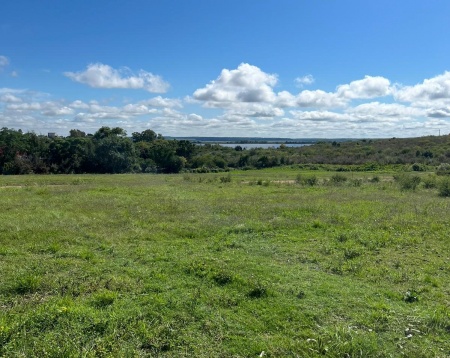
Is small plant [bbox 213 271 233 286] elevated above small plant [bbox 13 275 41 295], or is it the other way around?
small plant [bbox 13 275 41 295]

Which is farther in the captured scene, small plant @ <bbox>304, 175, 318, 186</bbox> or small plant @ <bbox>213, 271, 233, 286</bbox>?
small plant @ <bbox>304, 175, 318, 186</bbox>

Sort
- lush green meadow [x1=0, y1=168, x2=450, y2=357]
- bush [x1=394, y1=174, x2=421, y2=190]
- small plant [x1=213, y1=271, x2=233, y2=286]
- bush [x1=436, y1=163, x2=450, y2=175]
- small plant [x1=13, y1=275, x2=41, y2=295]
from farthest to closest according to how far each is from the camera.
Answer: bush [x1=436, y1=163, x2=450, y2=175], bush [x1=394, y1=174, x2=421, y2=190], small plant [x1=213, y1=271, x2=233, y2=286], small plant [x1=13, y1=275, x2=41, y2=295], lush green meadow [x1=0, y1=168, x2=450, y2=357]

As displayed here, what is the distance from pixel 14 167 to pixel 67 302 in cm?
4070

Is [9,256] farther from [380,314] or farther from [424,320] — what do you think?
[424,320]

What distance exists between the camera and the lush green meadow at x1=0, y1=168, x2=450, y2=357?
4.47 m

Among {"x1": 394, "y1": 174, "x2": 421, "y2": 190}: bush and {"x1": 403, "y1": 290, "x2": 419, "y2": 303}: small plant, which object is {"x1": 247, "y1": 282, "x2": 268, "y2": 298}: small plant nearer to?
{"x1": 403, "y1": 290, "x2": 419, "y2": 303}: small plant

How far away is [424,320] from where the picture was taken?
5066 millimetres

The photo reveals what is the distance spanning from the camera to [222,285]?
6293mm

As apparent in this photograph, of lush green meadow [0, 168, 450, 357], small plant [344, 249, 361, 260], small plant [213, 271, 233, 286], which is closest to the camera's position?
lush green meadow [0, 168, 450, 357]

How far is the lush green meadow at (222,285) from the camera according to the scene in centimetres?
447

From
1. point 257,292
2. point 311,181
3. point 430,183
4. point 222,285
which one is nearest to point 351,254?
point 257,292

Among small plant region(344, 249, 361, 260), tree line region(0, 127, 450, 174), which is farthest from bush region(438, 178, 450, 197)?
tree line region(0, 127, 450, 174)

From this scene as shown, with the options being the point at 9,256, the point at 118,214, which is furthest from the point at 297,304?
the point at 118,214

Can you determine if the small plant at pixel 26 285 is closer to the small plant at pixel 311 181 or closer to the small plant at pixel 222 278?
the small plant at pixel 222 278
